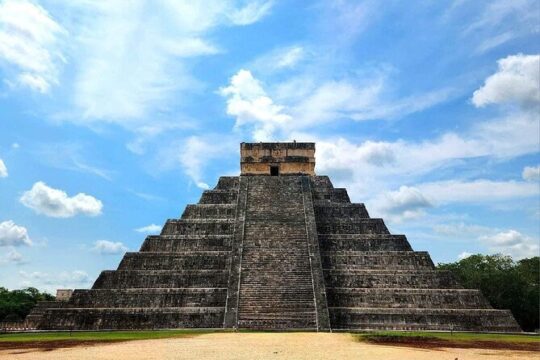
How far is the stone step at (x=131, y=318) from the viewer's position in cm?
1806

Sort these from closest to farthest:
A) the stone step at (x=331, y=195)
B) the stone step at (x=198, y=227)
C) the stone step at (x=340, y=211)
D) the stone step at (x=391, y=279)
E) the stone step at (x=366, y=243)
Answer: the stone step at (x=391, y=279)
the stone step at (x=366, y=243)
the stone step at (x=198, y=227)
the stone step at (x=340, y=211)
the stone step at (x=331, y=195)

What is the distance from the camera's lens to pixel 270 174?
98.9 feet

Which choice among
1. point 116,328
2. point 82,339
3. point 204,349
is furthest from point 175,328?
point 204,349

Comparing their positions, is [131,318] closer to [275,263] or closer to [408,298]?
[275,263]

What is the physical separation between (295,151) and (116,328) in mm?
15617

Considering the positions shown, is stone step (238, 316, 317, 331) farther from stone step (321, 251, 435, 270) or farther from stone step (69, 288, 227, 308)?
stone step (321, 251, 435, 270)

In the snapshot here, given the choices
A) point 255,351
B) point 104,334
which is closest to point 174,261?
point 104,334

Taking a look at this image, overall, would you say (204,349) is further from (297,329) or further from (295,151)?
(295,151)

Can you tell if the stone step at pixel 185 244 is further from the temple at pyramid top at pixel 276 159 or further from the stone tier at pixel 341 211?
the temple at pyramid top at pixel 276 159

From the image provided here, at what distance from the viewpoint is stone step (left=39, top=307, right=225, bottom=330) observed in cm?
1806

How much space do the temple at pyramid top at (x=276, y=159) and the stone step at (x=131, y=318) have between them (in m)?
12.9

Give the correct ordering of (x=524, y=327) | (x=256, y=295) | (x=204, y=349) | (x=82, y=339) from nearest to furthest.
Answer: (x=204, y=349), (x=82, y=339), (x=256, y=295), (x=524, y=327)

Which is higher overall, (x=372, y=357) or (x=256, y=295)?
(x=256, y=295)

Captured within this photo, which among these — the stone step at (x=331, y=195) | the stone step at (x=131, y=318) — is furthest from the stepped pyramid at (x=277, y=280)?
the stone step at (x=331, y=195)
